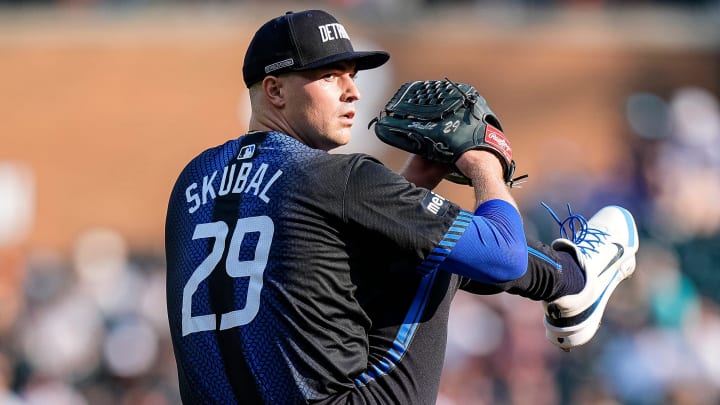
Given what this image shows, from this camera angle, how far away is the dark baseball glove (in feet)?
12.2

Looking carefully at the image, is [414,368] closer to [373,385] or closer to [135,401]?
[373,385]

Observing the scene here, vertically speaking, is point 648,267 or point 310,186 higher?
point 310,186

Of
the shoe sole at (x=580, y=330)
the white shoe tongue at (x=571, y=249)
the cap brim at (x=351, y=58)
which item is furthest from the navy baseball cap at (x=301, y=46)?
the shoe sole at (x=580, y=330)

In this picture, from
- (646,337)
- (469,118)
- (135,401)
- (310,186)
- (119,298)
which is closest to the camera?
(310,186)

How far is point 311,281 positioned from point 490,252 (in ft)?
1.72

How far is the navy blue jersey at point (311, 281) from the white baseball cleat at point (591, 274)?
1.77 ft

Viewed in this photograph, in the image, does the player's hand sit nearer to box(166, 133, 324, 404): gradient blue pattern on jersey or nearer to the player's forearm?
the player's forearm

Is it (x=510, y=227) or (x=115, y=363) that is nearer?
(x=510, y=227)

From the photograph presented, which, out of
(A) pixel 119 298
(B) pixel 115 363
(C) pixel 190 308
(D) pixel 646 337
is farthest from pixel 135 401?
(C) pixel 190 308

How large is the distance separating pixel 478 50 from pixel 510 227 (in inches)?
492

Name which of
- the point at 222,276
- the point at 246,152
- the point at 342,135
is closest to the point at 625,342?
the point at 342,135

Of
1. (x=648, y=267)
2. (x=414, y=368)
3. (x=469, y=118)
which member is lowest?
(x=648, y=267)

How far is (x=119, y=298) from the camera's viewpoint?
1140 cm

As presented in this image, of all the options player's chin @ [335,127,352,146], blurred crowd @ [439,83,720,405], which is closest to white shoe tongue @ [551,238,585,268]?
player's chin @ [335,127,352,146]
